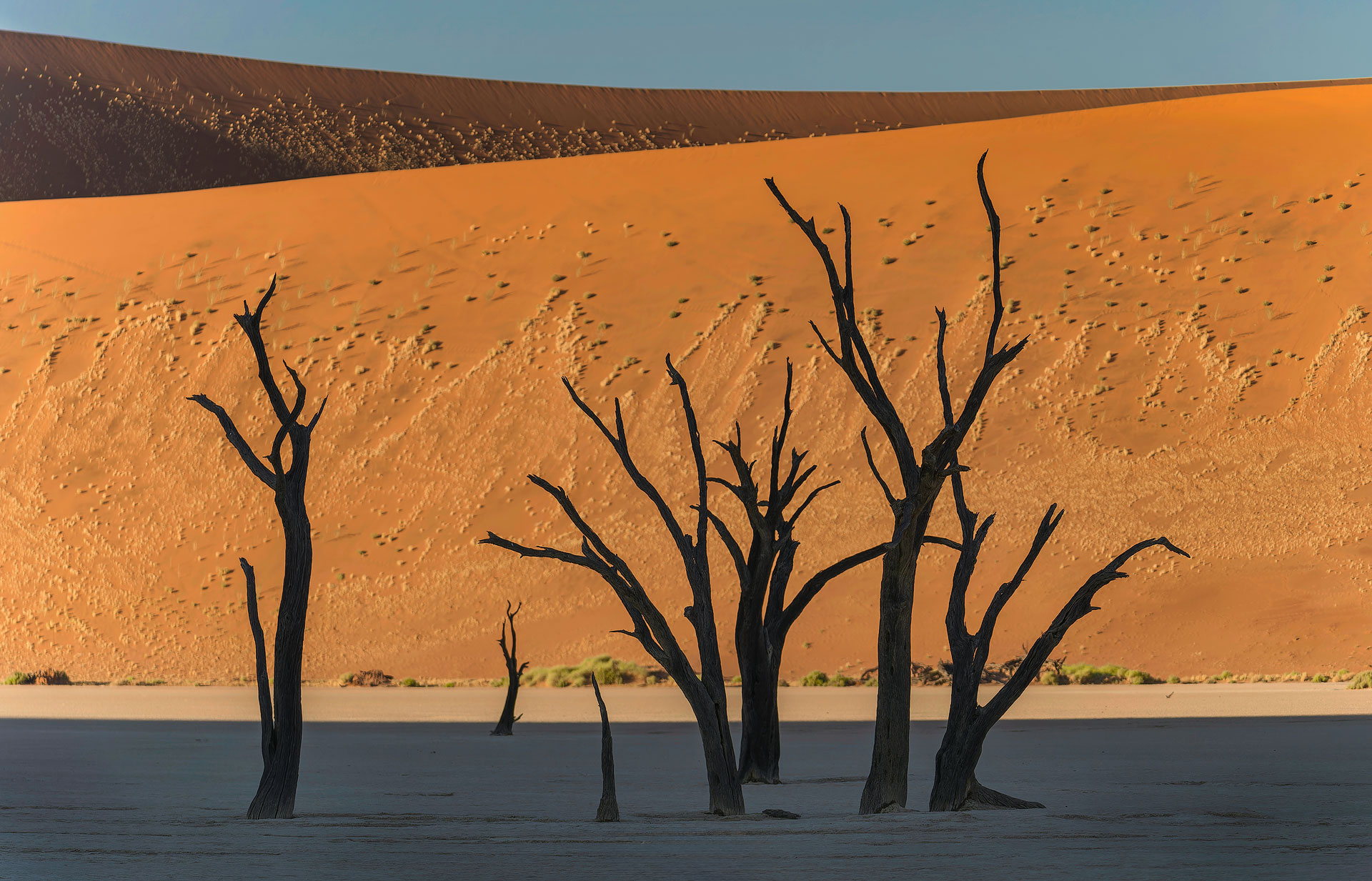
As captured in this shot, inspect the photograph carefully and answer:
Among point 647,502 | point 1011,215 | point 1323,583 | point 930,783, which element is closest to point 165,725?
point 930,783

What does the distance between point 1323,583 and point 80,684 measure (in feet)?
99.7

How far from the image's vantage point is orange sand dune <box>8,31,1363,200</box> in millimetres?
78688

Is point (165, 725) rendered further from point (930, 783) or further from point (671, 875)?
point (671, 875)

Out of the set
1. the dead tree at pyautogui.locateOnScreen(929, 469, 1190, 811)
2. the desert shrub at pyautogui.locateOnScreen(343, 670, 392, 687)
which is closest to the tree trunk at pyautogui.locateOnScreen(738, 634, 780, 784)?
the dead tree at pyautogui.locateOnScreen(929, 469, 1190, 811)

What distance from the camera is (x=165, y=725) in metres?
23.5

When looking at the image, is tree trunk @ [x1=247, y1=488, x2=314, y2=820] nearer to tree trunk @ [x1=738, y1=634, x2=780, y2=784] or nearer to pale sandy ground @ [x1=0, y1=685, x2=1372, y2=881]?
pale sandy ground @ [x1=0, y1=685, x2=1372, y2=881]

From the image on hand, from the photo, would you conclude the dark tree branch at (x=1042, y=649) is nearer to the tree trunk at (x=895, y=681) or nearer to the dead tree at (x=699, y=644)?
the tree trunk at (x=895, y=681)

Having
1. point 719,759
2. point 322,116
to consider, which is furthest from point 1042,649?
point 322,116

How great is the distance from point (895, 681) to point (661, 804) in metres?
2.69

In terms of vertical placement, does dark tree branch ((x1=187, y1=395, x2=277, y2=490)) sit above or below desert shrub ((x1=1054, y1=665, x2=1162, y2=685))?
above

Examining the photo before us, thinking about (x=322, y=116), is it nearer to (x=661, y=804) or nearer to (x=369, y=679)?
(x=369, y=679)

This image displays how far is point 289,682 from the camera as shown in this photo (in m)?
10.9

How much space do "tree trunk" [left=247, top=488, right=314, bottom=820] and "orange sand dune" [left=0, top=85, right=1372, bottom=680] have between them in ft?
87.6

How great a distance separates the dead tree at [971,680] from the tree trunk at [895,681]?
1.15ft
